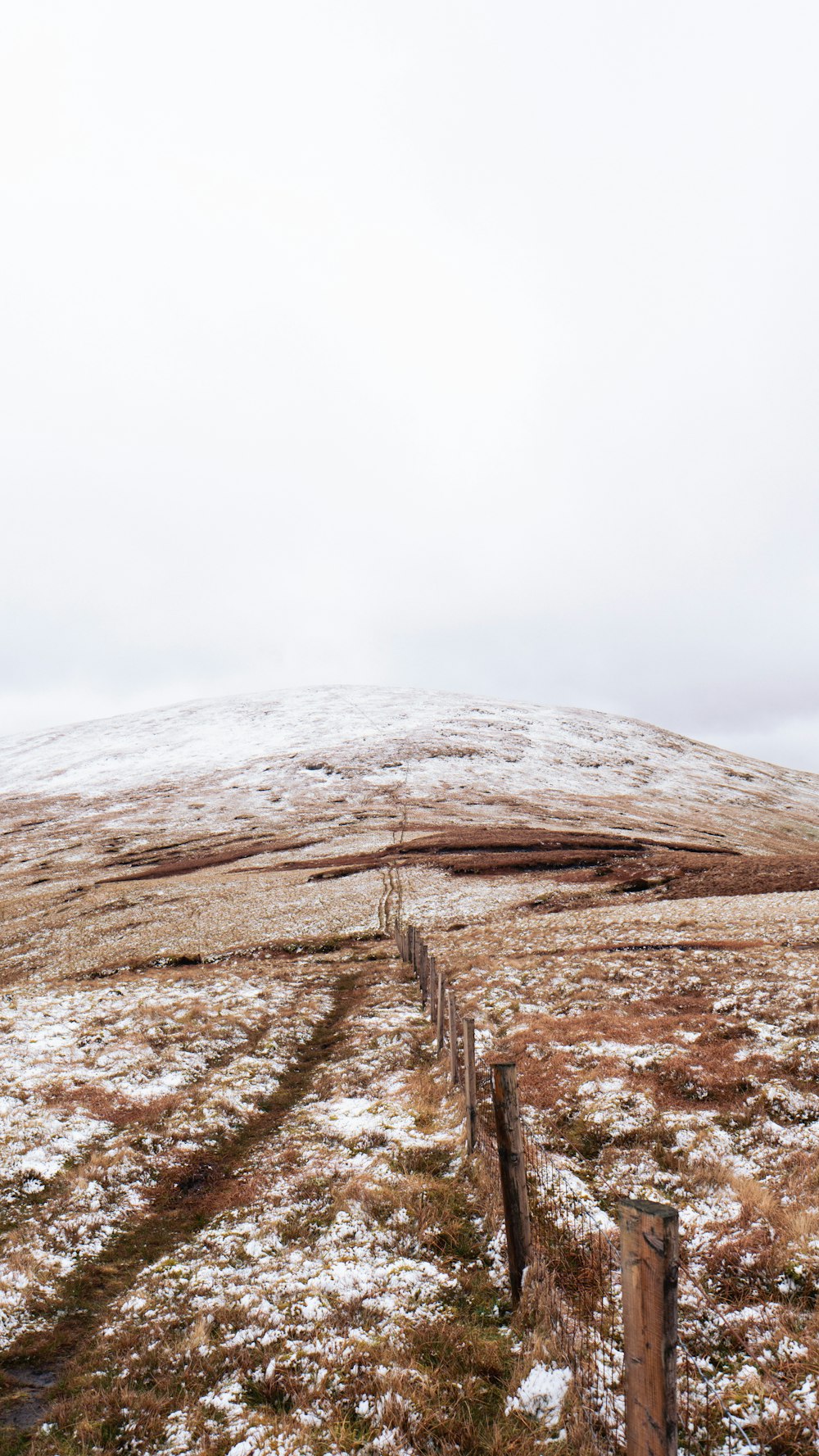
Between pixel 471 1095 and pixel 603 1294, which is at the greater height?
pixel 471 1095

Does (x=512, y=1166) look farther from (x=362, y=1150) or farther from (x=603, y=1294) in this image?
(x=362, y=1150)

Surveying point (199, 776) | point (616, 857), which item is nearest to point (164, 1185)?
point (616, 857)

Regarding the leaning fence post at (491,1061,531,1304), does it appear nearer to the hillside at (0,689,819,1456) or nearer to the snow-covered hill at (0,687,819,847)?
the hillside at (0,689,819,1456)

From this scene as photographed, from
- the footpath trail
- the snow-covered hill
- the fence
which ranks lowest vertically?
the footpath trail

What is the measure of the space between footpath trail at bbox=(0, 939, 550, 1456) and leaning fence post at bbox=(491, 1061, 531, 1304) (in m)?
0.64

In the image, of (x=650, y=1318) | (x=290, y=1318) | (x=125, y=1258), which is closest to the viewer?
(x=650, y=1318)

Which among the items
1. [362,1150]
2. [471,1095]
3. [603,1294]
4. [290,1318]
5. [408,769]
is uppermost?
[408,769]

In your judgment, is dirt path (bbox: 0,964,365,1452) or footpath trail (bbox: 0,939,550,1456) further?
dirt path (bbox: 0,964,365,1452)

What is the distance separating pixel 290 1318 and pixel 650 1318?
5.28 m

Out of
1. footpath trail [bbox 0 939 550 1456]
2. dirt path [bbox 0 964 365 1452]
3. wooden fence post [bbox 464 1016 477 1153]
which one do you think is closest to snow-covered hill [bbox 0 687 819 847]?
dirt path [bbox 0 964 365 1452]

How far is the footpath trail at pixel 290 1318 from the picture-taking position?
6574 mm

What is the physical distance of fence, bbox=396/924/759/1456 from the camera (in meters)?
4.61

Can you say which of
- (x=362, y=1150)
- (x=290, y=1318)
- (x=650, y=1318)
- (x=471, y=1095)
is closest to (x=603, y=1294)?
(x=290, y=1318)

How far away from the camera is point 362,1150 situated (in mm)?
12094
